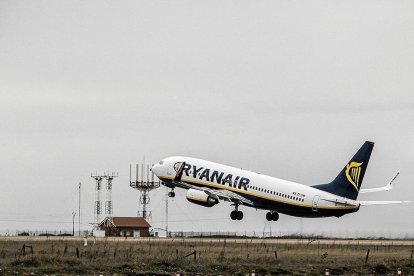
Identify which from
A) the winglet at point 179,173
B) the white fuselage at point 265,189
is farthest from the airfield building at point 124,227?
the winglet at point 179,173

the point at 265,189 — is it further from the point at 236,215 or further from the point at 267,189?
the point at 236,215

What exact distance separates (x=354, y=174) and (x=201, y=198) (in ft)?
63.6

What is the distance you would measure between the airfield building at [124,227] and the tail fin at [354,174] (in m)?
54.6

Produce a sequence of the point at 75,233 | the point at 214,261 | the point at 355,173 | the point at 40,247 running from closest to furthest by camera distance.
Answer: the point at 214,261 → the point at 40,247 → the point at 355,173 → the point at 75,233

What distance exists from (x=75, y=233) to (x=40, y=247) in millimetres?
63492

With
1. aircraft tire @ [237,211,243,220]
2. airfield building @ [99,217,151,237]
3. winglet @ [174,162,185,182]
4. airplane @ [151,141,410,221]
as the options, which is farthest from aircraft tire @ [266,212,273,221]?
airfield building @ [99,217,151,237]

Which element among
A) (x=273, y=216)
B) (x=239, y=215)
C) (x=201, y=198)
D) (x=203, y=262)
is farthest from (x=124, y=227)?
(x=203, y=262)

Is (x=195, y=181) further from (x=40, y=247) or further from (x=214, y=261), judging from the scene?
(x=214, y=261)

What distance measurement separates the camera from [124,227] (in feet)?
548

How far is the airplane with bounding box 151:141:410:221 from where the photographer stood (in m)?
118

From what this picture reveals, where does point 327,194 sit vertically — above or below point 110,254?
above

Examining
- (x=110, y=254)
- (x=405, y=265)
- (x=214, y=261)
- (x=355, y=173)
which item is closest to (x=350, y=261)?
(x=405, y=265)

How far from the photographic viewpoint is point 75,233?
158m

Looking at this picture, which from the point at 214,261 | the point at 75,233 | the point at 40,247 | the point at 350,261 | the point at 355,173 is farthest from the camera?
the point at 75,233
